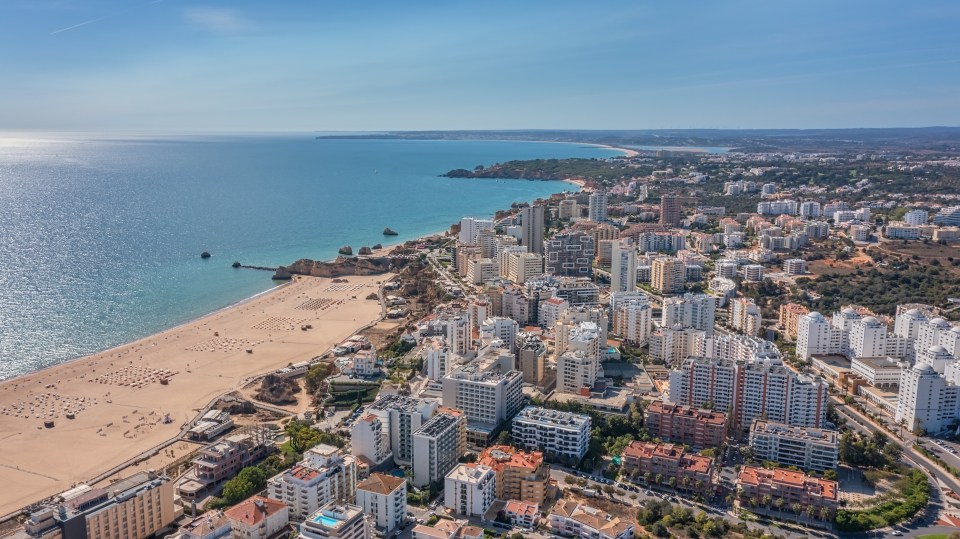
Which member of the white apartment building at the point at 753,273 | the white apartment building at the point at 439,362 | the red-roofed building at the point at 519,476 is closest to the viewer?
the red-roofed building at the point at 519,476

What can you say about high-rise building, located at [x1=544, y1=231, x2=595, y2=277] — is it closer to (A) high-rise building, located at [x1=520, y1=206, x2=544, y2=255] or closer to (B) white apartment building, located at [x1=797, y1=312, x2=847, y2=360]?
(A) high-rise building, located at [x1=520, y1=206, x2=544, y2=255]

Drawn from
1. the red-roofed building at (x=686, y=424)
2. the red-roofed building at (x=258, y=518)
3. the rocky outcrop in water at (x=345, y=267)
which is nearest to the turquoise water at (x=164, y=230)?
the rocky outcrop in water at (x=345, y=267)

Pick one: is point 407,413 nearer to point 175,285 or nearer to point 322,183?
point 175,285

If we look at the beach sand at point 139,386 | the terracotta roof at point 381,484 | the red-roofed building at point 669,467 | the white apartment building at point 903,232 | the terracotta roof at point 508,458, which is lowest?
the beach sand at point 139,386

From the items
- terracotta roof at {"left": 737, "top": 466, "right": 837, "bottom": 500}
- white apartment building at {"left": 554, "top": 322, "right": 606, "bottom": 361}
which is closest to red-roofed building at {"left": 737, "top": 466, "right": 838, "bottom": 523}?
terracotta roof at {"left": 737, "top": 466, "right": 837, "bottom": 500}

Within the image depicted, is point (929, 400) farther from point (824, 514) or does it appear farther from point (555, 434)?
point (555, 434)

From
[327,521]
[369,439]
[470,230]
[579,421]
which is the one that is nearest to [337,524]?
[327,521]

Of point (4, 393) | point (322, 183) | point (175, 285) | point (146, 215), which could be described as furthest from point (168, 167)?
point (4, 393)

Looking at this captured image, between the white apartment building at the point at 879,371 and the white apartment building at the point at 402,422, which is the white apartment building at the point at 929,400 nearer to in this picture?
the white apartment building at the point at 879,371
